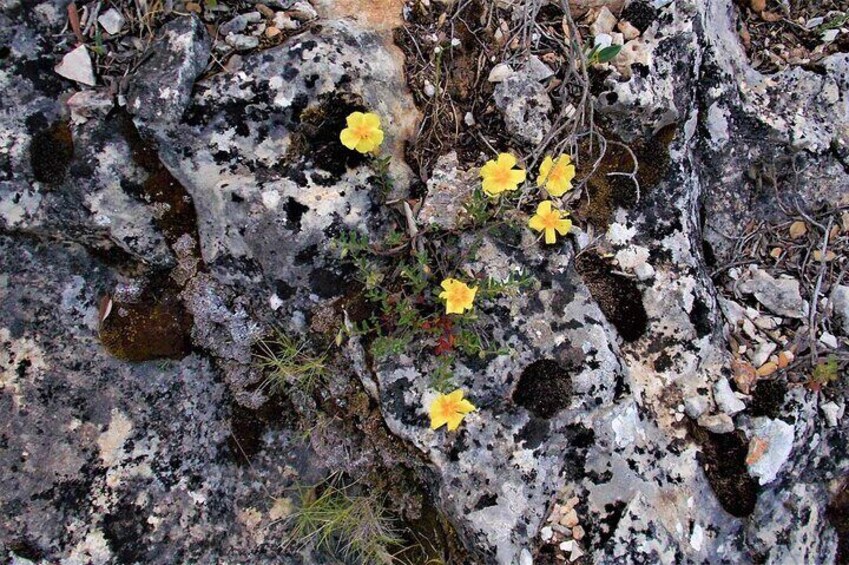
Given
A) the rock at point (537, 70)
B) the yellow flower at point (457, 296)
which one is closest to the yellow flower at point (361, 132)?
the yellow flower at point (457, 296)

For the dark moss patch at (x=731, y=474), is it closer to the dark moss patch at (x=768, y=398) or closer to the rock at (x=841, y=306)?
the dark moss patch at (x=768, y=398)

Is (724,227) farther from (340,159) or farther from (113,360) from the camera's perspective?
(113,360)

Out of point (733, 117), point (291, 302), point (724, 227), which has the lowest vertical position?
point (291, 302)

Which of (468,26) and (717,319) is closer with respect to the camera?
(717,319)

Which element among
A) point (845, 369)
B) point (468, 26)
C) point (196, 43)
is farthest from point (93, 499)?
point (845, 369)

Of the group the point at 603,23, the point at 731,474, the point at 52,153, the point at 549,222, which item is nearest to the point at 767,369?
the point at 731,474

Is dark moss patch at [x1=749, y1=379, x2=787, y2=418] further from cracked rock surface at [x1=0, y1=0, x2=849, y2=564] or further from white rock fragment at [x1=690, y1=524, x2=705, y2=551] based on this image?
white rock fragment at [x1=690, y1=524, x2=705, y2=551]
